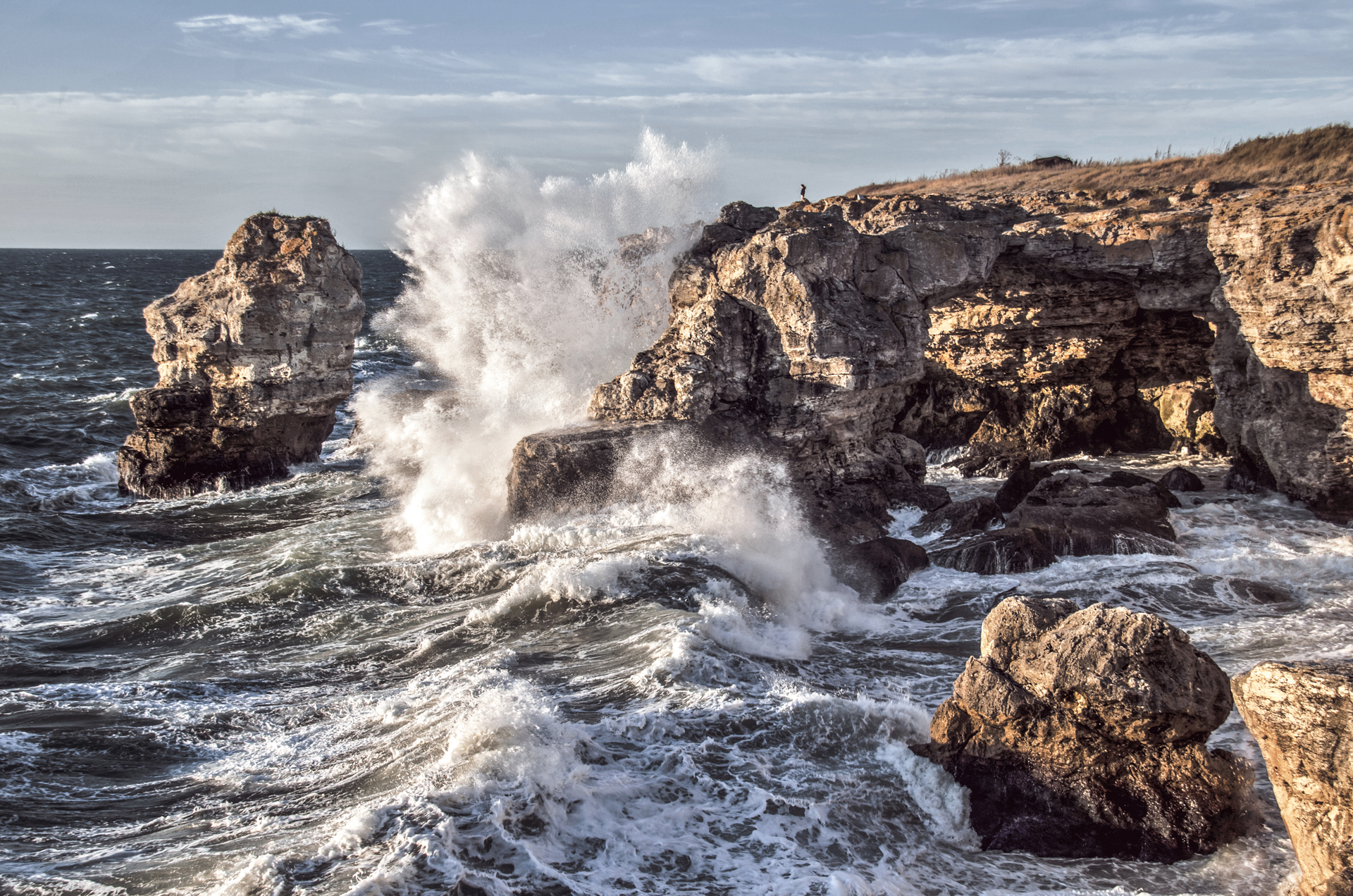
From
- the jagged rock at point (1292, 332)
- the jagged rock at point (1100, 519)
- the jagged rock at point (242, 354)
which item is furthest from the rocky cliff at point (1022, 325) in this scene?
the jagged rock at point (242, 354)

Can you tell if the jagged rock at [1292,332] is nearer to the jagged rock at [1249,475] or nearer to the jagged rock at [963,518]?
the jagged rock at [1249,475]

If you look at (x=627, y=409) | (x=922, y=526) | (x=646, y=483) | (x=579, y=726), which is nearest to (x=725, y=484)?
(x=646, y=483)

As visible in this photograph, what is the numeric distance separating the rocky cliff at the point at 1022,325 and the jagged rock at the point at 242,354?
7047mm

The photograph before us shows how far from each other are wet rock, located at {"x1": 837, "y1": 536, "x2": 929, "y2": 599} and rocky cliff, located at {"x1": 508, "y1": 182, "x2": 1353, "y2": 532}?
1.08 meters

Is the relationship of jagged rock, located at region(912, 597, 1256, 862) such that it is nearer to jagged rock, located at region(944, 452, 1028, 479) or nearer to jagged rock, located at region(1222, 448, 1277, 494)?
jagged rock, located at region(1222, 448, 1277, 494)

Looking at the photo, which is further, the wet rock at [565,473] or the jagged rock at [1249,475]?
the jagged rock at [1249,475]

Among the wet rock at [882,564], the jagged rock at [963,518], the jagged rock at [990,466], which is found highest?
the jagged rock at [990,466]

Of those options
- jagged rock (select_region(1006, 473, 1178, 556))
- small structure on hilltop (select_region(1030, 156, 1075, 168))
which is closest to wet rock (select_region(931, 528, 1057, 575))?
jagged rock (select_region(1006, 473, 1178, 556))

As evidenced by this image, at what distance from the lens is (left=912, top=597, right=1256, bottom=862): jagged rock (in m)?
6.43

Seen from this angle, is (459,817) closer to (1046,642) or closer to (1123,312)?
(1046,642)

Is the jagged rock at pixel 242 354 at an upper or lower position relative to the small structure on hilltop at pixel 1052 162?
lower

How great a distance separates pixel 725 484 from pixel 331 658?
621cm

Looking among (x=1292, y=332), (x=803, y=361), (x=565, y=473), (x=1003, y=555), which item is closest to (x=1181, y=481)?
(x=1292, y=332)

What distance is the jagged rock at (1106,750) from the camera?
6.43 meters
